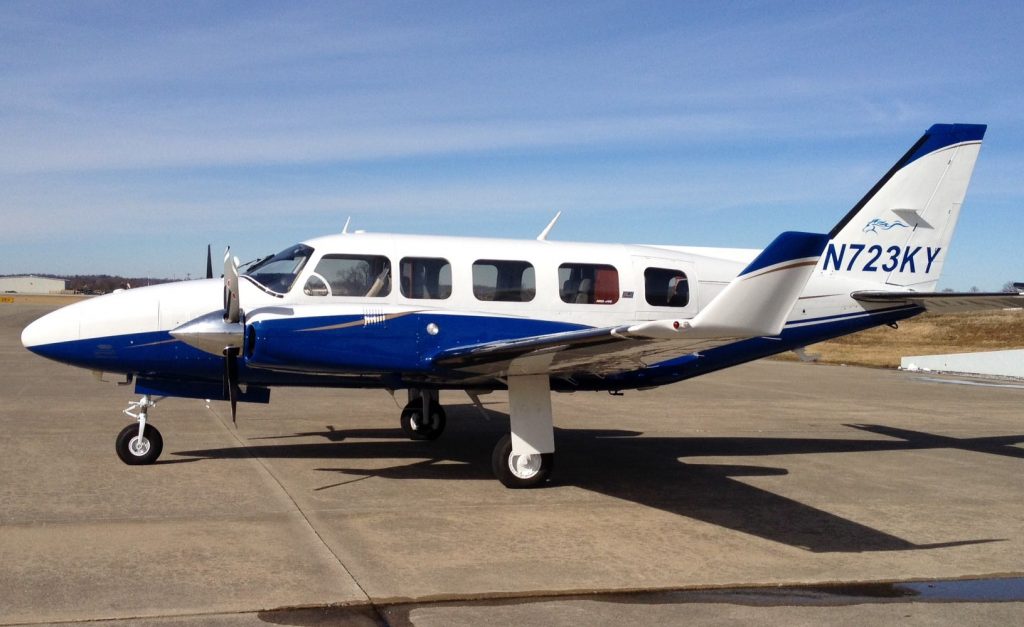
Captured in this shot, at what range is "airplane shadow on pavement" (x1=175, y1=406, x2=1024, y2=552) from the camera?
8.38m

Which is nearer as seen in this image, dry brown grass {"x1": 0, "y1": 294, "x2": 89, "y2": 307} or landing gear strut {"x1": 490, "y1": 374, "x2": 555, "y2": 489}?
landing gear strut {"x1": 490, "y1": 374, "x2": 555, "y2": 489}

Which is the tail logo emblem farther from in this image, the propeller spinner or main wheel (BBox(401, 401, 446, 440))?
the propeller spinner

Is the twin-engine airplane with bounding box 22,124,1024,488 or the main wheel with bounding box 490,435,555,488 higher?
the twin-engine airplane with bounding box 22,124,1024,488

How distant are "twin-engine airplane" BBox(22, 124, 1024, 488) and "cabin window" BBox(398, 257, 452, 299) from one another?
0.02m

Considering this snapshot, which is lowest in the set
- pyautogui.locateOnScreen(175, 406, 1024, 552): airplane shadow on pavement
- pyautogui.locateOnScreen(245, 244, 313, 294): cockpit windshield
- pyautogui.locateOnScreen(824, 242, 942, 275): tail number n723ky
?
pyautogui.locateOnScreen(175, 406, 1024, 552): airplane shadow on pavement

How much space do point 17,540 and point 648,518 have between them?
17.8ft

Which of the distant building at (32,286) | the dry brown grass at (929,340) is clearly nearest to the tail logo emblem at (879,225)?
the dry brown grass at (929,340)

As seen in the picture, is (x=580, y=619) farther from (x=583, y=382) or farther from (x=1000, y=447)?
(x=1000, y=447)

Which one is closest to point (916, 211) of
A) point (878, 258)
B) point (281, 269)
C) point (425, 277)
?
point (878, 258)

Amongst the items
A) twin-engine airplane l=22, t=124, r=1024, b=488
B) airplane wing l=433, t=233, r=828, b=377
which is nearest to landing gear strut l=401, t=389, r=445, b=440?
twin-engine airplane l=22, t=124, r=1024, b=488

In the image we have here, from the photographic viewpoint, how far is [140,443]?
10195mm

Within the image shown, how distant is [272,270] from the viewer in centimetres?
1015

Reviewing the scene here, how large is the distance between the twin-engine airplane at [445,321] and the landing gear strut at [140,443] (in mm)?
16

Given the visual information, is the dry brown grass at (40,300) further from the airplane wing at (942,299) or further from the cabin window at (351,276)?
the airplane wing at (942,299)
